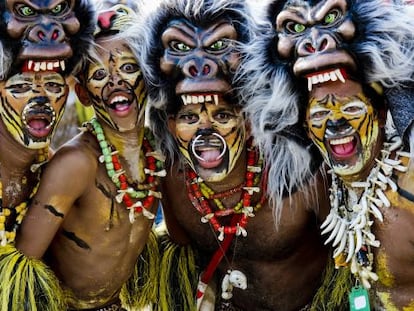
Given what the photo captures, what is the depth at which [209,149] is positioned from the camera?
2.80 m

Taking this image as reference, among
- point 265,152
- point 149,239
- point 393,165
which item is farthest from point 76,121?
point 393,165

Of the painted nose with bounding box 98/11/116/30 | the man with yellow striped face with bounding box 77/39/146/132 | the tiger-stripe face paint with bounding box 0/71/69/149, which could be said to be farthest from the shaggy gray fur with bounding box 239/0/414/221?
the tiger-stripe face paint with bounding box 0/71/69/149

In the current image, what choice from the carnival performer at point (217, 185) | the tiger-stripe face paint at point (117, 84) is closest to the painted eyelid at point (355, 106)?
the carnival performer at point (217, 185)

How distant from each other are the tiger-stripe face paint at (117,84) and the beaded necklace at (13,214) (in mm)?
275

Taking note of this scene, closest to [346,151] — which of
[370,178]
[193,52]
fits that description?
[370,178]

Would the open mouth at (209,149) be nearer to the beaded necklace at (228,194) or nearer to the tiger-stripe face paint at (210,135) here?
the tiger-stripe face paint at (210,135)

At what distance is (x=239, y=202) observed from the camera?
3018mm

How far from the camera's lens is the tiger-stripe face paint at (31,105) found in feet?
8.99

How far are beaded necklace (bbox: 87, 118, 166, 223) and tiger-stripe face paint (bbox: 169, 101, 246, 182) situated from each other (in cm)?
22

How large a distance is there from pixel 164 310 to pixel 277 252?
1.67 feet

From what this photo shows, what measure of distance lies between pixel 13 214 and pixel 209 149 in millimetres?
695

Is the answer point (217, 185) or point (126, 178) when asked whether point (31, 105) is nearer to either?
point (126, 178)

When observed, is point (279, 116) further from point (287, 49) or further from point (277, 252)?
point (277, 252)

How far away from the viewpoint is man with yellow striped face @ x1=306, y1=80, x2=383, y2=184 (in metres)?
2.51
